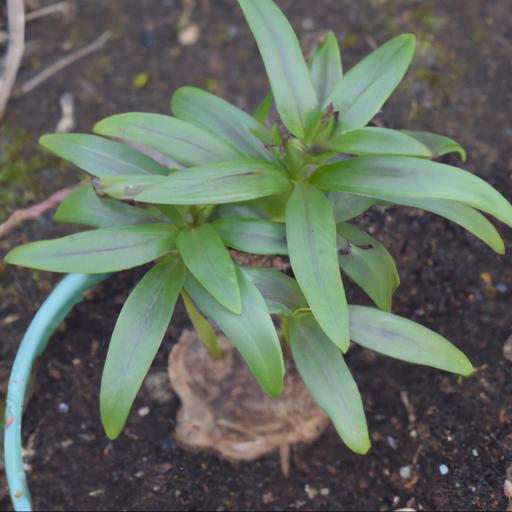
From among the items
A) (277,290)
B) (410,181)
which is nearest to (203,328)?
(277,290)

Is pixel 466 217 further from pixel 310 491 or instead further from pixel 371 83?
pixel 310 491

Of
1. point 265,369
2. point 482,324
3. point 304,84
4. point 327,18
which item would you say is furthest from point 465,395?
point 327,18

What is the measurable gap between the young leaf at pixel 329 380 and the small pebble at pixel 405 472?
0.49 metres

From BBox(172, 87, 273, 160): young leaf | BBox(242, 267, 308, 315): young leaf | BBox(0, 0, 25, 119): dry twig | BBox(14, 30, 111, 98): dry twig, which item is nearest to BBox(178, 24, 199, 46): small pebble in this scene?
BBox(14, 30, 111, 98): dry twig

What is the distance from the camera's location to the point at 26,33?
7.73 feet

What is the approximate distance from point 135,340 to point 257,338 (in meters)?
0.25

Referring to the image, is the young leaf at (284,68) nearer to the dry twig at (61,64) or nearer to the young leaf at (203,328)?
the young leaf at (203,328)

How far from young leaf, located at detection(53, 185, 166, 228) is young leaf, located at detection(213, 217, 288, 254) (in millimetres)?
188

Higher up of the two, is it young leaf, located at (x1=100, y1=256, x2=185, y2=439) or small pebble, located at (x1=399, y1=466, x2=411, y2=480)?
young leaf, located at (x1=100, y1=256, x2=185, y2=439)

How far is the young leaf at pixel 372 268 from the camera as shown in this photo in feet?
4.18

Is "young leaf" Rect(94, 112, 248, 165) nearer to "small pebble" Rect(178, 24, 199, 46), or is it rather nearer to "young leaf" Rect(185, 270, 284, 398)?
"young leaf" Rect(185, 270, 284, 398)

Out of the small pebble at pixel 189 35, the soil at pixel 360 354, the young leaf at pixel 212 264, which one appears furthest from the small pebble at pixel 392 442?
the small pebble at pixel 189 35

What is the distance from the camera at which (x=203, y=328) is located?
143cm

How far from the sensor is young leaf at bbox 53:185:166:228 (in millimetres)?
1337
